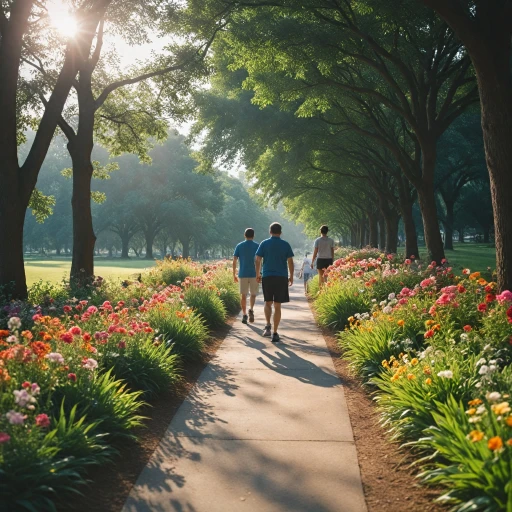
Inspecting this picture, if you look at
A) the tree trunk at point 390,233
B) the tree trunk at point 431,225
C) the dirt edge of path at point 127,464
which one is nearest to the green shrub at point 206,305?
the dirt edge of path at point 127,464

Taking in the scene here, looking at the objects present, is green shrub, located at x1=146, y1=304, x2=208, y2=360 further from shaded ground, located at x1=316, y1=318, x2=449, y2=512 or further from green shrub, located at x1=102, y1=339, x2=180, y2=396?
shaded ground, located at x1=316, y1=318, x2=449, y2=512

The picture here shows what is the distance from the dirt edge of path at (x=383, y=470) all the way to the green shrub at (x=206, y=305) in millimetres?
5234

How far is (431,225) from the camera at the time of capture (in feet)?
46.7

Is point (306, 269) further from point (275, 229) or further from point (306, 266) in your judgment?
point (275, 229)

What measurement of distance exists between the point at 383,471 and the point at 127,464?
2.02m

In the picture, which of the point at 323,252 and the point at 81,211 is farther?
the point at 323,252

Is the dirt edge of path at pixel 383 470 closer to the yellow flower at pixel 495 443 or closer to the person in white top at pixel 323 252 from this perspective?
the yellow flower at pixel 495 443

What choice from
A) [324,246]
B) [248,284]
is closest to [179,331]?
[248,284]

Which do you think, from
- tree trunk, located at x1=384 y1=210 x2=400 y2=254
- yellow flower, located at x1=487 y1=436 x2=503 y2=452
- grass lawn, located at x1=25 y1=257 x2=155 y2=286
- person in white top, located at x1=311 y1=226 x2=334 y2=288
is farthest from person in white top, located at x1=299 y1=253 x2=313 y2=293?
yellow flower, located at x1=487 y1=436 x2=503 y2=452

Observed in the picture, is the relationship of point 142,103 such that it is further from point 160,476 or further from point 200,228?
point 200,228

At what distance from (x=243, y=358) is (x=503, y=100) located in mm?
5063

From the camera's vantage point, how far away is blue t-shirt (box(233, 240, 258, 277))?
1088 cm

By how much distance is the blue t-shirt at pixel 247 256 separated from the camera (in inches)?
428

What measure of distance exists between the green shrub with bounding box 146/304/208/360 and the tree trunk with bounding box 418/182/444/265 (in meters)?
8.11
